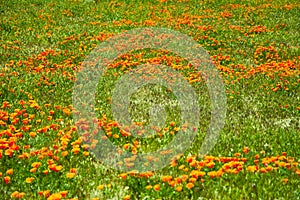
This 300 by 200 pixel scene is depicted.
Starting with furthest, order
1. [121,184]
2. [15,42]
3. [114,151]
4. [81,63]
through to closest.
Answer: [15,42] → [81,63] → [114,151] → [121,184]

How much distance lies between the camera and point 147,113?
29.9 ft

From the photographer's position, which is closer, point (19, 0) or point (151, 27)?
point (151, 27)

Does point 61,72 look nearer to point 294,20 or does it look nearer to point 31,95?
point 31,95

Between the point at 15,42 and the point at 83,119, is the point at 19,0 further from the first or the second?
the point at 83,119

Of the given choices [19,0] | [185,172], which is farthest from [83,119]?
[19,0]

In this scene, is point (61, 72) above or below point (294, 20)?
below

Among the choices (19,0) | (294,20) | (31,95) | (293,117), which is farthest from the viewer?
(19,0)

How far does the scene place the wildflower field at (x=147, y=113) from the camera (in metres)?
A: 5.92

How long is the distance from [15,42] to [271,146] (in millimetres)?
11913

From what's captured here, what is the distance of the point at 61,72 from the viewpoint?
12.2 meters

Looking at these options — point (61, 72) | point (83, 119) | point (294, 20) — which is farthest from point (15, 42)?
point (294, 20)

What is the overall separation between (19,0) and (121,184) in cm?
2189

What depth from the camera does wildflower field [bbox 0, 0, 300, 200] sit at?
592 cm

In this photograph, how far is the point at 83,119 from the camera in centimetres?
794
